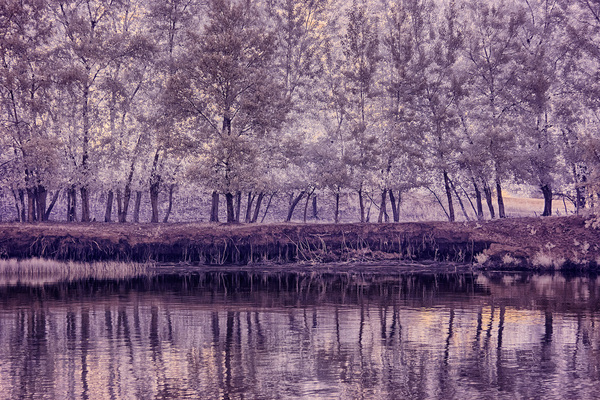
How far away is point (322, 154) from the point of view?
228ft

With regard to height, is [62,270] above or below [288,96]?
below

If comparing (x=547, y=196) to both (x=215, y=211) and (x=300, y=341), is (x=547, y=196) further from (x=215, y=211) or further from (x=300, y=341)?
(x=300, y=341)

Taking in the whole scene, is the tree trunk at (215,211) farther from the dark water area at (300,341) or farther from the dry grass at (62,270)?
the dark water area at (300,341)

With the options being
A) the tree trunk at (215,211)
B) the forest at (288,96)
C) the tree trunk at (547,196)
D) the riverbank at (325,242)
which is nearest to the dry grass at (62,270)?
the riverbank at (325,242)

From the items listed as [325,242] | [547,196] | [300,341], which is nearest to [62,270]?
[325,242]

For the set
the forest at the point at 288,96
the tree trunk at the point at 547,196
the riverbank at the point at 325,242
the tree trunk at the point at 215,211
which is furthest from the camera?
the tree trunk at the point at 215,211

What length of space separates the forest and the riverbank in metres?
4.52

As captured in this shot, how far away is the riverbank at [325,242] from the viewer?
191 ft

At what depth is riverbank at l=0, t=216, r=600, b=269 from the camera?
58094 millimetres

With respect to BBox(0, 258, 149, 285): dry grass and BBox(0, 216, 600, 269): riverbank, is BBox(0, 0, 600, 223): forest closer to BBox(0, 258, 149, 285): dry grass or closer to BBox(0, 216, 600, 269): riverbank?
BBox(0, 216, 600, 269): riverbank

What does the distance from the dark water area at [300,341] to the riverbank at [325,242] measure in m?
10.3

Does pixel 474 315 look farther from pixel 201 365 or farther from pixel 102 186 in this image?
pixel 102 186

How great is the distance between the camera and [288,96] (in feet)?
222

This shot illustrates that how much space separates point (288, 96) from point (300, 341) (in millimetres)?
41555
